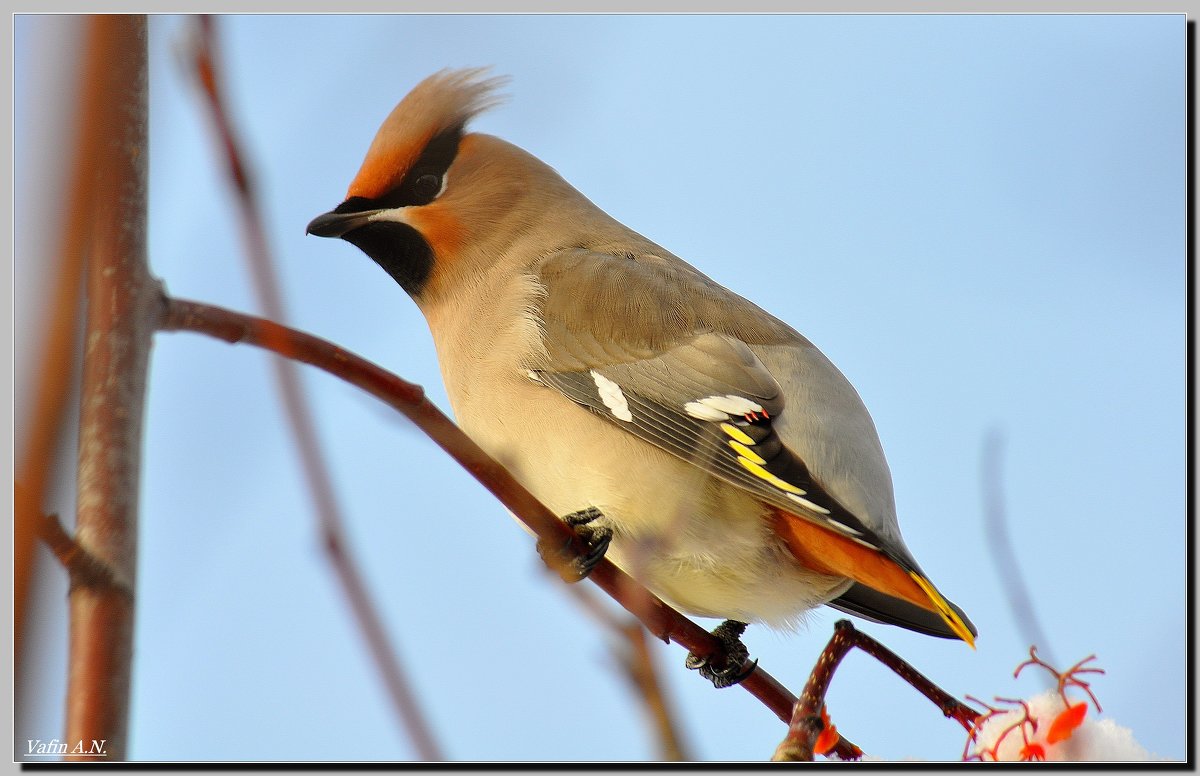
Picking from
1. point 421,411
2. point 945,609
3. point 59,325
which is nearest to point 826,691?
point 421,411

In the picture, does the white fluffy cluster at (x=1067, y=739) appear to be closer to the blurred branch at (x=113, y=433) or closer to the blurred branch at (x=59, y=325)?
the blurred branch at (x=113, y=433)

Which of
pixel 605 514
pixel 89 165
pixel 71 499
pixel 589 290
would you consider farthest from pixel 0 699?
pixel 589 290

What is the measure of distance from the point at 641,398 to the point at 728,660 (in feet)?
1.94

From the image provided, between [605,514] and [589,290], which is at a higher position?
[589,290]

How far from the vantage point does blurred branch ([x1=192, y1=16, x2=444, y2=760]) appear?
0.78 meters

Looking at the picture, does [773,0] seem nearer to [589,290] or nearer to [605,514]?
[589,290]

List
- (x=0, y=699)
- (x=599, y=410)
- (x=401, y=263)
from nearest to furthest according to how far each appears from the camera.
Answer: (x=0, y=699) → (x=599, y=410) → (x=401, y=263)

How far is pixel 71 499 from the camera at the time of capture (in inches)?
36.1

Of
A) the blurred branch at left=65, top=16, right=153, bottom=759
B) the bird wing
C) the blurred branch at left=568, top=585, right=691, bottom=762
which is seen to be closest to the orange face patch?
the bird wing

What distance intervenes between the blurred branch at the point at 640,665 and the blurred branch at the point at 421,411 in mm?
349

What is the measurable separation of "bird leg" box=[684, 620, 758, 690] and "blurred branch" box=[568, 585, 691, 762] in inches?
70.8

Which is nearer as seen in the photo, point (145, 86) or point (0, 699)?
point (145, 86)

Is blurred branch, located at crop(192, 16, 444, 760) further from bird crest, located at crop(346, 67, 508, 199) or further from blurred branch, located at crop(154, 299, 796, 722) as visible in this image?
bird crest, located at crop(346, 67, 508, 199)

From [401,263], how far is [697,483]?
112 centimetres
